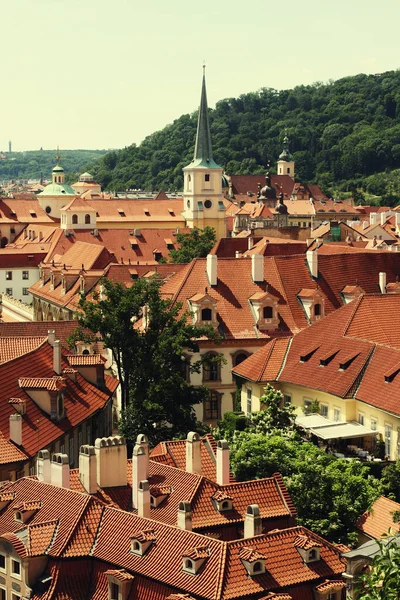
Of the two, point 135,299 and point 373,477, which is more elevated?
point 135,299

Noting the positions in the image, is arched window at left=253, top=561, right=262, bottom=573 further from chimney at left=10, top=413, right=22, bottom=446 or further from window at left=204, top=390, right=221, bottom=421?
window at left=204, top=390, right=221, bottom=421

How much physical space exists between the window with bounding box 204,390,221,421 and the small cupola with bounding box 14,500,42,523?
95.0ft

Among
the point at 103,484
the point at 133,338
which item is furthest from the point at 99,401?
the point at 103,484

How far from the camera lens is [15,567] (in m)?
38.1

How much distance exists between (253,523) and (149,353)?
26064 mm

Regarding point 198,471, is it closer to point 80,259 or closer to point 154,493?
point 154,493

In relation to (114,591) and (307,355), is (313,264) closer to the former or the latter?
(307,355)

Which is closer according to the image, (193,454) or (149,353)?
(193,454)

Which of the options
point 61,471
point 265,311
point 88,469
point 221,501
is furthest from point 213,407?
point 221,501

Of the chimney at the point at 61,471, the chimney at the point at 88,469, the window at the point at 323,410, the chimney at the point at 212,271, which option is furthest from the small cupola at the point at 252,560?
the chimney at the point at 212,271

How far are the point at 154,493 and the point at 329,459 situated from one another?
38.1 feet

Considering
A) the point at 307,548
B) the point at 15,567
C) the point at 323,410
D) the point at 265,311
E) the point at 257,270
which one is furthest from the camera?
the point at 257,270

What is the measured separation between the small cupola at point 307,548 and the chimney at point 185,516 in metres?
3.44

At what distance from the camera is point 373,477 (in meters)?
51.4
